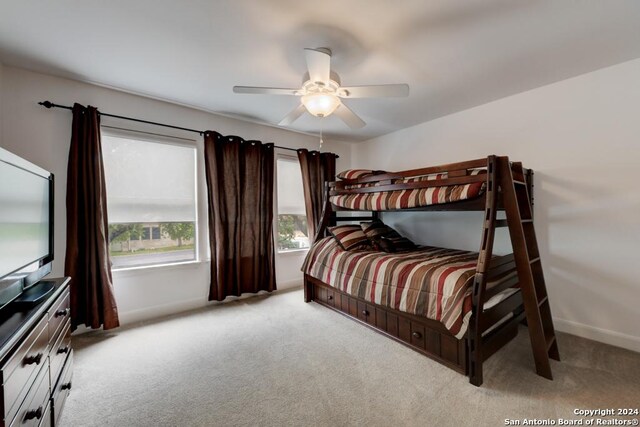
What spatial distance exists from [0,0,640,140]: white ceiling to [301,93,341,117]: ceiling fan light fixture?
14.3 inches

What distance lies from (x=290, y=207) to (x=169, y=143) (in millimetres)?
1755

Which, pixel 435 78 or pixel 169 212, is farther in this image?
pixel 169 212

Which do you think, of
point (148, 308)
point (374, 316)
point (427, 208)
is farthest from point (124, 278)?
point (427, 208)

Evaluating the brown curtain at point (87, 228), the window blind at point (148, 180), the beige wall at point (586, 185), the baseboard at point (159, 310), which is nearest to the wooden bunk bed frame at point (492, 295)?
the beige wall at point (586, 185)

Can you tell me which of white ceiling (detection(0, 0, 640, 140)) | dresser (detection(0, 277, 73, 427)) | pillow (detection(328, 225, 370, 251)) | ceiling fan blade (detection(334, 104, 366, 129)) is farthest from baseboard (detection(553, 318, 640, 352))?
dresser (detection(0, 277, 73, 427))

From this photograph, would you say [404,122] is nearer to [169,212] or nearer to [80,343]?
[169,212]

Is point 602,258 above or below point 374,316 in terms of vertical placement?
above

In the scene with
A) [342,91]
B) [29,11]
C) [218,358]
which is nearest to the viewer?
[29,11]

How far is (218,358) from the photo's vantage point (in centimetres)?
208

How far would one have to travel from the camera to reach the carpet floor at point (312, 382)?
150 centimetres

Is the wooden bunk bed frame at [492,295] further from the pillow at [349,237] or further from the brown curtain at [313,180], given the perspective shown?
the brown curtain at [313,180]

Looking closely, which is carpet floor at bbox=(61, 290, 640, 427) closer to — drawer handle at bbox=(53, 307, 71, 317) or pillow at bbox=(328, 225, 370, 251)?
drawer handle at bbox=(53, 307, 71, 317)

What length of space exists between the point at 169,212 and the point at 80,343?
1.40 metres

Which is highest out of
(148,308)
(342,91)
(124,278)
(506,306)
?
(342,91)
